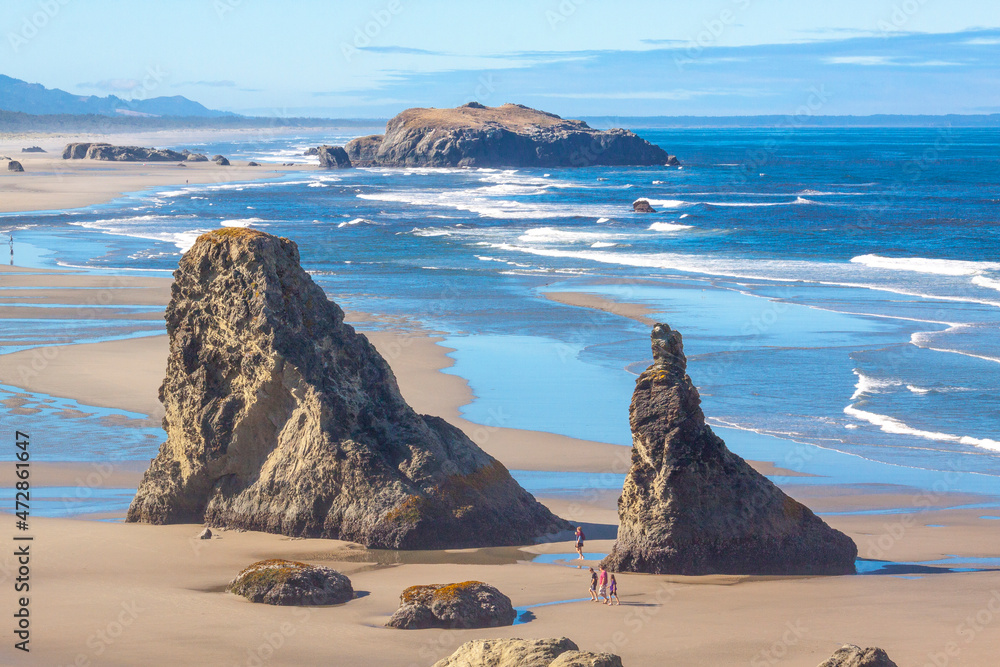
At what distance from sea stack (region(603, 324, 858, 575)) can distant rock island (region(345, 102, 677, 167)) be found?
436ft

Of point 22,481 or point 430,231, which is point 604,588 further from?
point 430,231

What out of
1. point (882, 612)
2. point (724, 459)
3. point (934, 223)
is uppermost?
point (934, 223)

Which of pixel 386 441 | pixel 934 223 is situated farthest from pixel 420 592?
pixel 934 223

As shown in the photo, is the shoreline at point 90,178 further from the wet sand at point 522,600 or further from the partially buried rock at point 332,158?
the wet sand at point 522,600

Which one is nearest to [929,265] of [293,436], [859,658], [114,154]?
[293,436]

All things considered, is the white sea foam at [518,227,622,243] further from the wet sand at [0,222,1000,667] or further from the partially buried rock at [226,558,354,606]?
the partially buried rock at [226,558,354,606]

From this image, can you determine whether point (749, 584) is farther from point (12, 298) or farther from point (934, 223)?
point (934, 223)

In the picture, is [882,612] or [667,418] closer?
[882,612]

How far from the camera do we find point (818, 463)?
1791 cm

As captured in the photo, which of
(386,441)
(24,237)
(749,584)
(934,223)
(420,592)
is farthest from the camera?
(934,223)

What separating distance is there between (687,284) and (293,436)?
28172 millimetres

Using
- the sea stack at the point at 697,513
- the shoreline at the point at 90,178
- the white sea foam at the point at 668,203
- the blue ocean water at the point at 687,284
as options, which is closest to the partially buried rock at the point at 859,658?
the sea stack at the point at 697,513

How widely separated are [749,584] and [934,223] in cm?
5840

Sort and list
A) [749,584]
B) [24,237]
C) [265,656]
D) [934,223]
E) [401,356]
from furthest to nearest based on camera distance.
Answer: [934,223], [24,237], [401,356], [749,584], [265,656]
